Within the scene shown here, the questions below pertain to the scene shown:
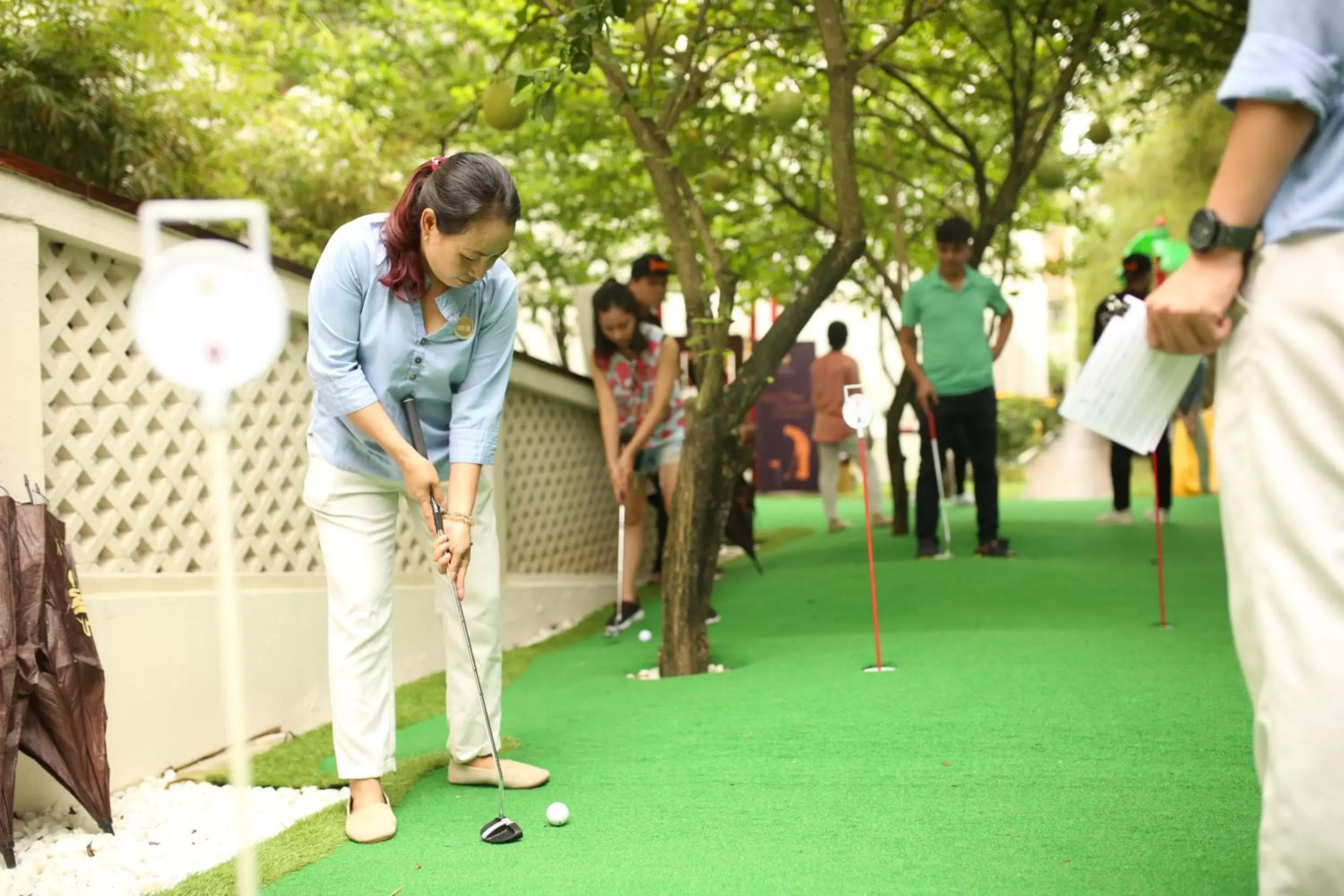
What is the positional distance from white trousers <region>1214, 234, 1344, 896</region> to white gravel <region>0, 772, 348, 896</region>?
2132 millimetres

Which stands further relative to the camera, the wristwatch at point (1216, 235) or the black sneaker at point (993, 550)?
the black sneaker at point (993, 550)

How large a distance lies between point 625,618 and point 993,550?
6.94ft

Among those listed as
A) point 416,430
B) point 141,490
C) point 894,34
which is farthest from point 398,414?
point 894,34

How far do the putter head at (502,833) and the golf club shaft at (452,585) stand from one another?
0.08m

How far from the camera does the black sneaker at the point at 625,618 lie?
6.14 metres

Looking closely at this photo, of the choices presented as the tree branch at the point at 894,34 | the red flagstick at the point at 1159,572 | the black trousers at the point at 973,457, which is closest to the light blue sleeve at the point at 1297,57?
the red flagstick at the point at 1159,572

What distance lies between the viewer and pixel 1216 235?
1.67 m

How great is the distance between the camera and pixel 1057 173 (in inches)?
307

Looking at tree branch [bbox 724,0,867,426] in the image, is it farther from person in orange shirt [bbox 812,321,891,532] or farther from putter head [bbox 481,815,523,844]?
person in orange shirt [bbox 812,321,891,532]

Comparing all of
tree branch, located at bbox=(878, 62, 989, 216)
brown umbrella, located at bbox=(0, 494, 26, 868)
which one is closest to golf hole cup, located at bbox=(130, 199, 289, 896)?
brown umbrella, located at bbox=(0, 494, 26, 868)

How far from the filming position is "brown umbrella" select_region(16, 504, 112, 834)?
302cm

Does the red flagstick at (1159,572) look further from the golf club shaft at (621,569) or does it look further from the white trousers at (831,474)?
the white trousers at (831,474)

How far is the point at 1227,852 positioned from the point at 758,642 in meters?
2.98

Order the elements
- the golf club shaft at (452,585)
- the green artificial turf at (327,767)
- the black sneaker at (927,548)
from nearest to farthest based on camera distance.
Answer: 1. the green artificial turf at (327,767)
2. the golf club shaft at (452,585)
3. the black sneaker at (927,548)
